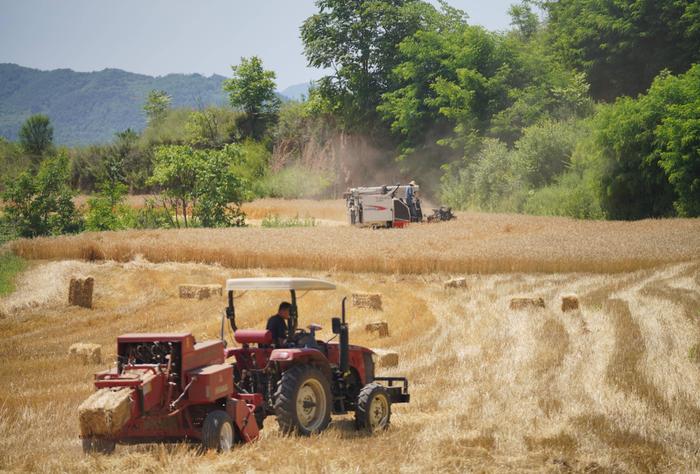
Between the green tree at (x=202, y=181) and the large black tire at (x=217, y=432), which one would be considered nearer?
the large black tire at (x=217, y=432)

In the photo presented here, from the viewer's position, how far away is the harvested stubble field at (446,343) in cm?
930

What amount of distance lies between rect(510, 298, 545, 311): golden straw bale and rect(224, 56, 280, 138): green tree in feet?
190

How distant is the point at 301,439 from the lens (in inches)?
374

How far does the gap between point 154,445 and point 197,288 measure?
1586 centimetres

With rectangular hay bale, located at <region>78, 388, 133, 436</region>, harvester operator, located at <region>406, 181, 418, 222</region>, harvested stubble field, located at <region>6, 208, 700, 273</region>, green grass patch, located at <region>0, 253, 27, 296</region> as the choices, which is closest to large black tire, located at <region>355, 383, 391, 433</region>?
rectangular hay bale, located at <region>78, 388, 133, 436</region>

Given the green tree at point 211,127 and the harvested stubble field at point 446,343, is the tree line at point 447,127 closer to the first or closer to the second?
the green tree at point 211,127

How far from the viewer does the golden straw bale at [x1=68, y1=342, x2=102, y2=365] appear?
15953mm

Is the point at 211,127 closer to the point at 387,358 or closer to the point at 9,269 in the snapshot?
the point at 9,269

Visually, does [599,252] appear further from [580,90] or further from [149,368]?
[580,90]

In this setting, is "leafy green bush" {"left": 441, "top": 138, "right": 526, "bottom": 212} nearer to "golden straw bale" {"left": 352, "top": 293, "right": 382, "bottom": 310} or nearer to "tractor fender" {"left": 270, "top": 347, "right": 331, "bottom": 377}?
"golden straw bale" {"left": 352, "top": 293, "right": 382, "bottom": 310}

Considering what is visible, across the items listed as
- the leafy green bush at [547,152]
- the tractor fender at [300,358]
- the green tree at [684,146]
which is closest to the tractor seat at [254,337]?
the tractor fender at [300,358]

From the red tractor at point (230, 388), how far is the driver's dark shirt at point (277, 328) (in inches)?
2.8

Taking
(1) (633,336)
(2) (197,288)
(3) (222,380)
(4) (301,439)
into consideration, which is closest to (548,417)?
(4) (301,439)

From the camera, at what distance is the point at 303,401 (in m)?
9.92
